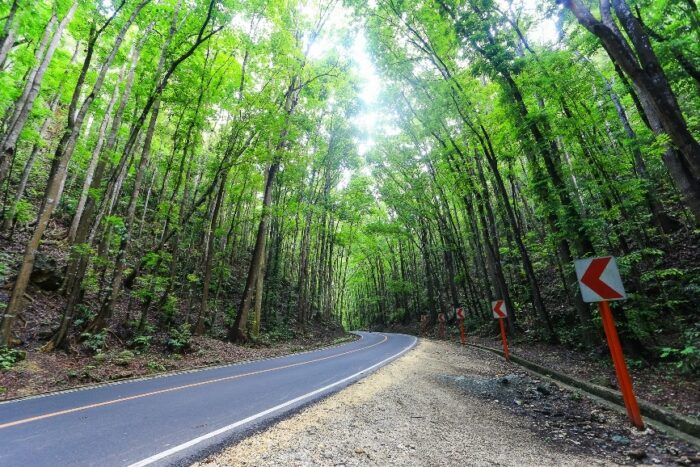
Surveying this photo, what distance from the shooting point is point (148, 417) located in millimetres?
5262

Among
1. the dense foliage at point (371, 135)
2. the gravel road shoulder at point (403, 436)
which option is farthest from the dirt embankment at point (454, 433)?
the dense foliage at point (371, 135)

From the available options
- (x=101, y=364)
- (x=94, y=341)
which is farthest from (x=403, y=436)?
(x=94, y=341)

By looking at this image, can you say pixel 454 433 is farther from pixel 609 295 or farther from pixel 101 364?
pixel 101 364

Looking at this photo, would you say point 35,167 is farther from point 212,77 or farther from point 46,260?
point 212,77

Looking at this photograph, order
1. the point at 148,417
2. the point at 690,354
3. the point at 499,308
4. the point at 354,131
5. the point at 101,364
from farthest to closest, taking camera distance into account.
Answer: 1. the point at 354,131
2. the point at 499,308
3. the point at 101,364
4. the point at 690,354
5. the point at 148,417

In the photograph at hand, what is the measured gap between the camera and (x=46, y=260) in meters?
13.3

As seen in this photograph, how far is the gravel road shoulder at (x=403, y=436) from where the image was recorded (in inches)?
147

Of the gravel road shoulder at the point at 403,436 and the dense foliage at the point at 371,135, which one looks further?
the dense foliage at the point at 371,135

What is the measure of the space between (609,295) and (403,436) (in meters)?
3.40

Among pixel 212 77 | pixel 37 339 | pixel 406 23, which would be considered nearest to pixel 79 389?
pixel 37 339

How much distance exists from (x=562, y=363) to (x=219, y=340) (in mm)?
13521

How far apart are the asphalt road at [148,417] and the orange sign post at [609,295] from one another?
4.85 metres

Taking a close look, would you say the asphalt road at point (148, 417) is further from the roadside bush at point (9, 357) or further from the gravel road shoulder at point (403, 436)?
the roadside bush at point (9, 357)

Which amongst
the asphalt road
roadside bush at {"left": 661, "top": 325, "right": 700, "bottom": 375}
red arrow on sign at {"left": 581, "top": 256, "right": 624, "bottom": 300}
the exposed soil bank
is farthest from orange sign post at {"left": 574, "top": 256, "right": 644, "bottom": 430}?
the exposed soil bank
